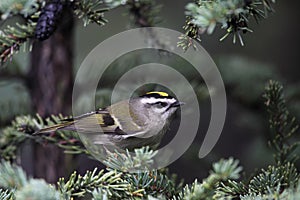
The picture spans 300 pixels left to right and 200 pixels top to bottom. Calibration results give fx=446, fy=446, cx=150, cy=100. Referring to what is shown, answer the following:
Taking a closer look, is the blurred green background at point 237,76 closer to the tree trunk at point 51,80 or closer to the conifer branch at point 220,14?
the tree trunk at point 51,80

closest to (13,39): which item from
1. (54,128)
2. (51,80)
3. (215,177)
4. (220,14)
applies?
(54,128)

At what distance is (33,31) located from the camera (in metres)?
1.63

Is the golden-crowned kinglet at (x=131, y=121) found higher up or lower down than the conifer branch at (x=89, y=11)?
lower down

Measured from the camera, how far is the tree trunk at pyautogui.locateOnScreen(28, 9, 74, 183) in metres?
2.27

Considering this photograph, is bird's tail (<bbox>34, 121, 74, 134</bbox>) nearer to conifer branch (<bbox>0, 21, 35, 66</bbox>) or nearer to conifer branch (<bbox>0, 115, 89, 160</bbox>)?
conifer branch (<bbox>0, 115, 89, 160</bbox>)

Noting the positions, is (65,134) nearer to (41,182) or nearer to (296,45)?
(41,182)

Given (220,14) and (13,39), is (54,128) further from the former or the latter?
(220,14)

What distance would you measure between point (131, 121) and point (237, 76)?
34.0 inches

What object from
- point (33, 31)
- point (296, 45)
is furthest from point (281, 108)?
point (296, 45)

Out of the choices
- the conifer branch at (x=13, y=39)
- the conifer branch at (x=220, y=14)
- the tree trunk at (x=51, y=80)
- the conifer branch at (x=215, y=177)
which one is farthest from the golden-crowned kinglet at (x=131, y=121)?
the conifer branch at (x=215, y=177)

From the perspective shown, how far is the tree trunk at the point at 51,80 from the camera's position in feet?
7.46

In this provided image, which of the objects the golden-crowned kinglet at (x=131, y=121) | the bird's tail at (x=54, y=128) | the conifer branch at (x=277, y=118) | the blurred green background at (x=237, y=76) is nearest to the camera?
the conifer branch at (x=277, y=118)

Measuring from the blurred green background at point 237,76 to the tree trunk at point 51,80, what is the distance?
0.37ft

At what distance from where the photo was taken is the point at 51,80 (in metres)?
2.32
